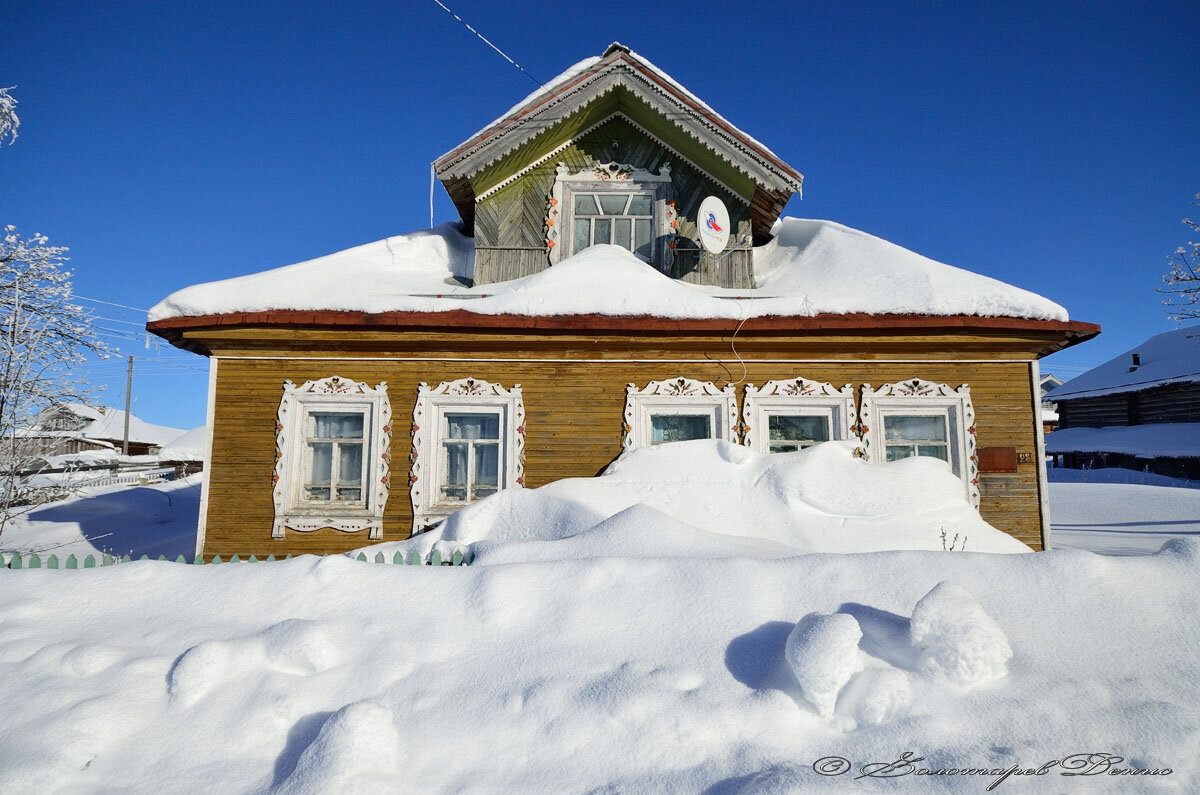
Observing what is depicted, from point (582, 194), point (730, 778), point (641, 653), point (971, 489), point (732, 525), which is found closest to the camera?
point (730, 778)

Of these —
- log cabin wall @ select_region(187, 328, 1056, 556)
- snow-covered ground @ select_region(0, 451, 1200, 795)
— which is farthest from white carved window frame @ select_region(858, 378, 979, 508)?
snow-covered ground @ select_region(0, 451, 1200, 795)

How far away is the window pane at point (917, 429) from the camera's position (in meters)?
8.18

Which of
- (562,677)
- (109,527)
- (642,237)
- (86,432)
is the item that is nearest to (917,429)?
(642,237)

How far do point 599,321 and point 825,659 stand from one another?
211 inches

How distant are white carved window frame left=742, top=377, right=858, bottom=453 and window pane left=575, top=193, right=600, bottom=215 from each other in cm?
410

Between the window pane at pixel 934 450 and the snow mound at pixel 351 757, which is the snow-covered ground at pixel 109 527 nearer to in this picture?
the snow mound at pixel 351 757

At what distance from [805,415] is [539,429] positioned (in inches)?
137

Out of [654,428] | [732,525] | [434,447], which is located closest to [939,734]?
[732,525]

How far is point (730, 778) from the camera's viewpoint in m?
2.82

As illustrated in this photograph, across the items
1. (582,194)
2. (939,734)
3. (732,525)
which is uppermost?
(582,194)

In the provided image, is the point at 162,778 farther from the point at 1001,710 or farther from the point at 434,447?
the point at 434,447

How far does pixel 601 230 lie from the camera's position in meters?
10.2

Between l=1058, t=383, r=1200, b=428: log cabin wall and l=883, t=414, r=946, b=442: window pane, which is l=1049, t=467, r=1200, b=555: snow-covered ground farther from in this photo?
l=1058, t=383, r=1200, b=428: log cabin wall

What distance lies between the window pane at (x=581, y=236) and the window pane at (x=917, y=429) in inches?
204
